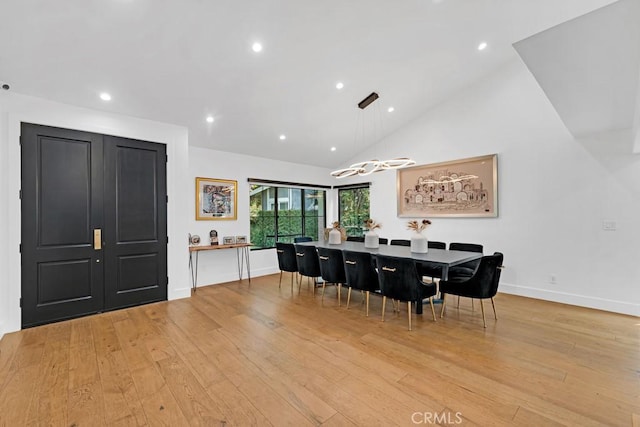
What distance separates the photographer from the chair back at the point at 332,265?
4109 millimetres

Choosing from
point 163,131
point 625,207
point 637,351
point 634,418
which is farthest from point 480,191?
point 163,131

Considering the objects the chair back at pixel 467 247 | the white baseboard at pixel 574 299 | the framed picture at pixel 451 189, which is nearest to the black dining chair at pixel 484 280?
the chair back at pixel 467 247

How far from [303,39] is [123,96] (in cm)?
251

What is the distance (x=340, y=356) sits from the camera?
2.66 metres

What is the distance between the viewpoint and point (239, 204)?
5941 mm

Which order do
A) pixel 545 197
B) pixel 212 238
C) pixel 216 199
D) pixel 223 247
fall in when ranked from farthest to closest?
pixel 216 199 < pixel 212 238 < pixel 223 247 < pixel 545 197

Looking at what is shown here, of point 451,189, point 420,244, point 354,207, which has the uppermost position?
point 451,189

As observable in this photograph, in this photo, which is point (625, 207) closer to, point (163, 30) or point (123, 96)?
point (163, 30)

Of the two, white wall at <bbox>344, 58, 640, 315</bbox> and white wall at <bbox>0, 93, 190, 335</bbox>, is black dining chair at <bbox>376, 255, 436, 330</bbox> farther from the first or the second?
white wall at <bbox>0, 93, 190, 335</bbox>

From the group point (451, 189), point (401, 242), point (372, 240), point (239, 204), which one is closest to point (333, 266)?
→ point (372, 240)

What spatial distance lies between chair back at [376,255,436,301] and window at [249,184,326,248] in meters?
3.60

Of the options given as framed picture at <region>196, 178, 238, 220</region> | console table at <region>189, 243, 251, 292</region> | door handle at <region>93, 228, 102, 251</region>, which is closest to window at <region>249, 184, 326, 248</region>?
console table at <region>189, 243, 251, 292</region>

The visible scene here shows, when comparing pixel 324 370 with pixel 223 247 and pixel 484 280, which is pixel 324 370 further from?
pixel 223 247

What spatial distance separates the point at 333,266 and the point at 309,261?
590 millimetres
